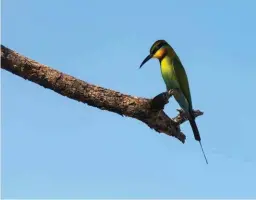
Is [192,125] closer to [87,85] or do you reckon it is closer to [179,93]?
[179,93]

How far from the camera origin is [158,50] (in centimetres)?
668

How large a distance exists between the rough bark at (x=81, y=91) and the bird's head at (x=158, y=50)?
1.25 metres

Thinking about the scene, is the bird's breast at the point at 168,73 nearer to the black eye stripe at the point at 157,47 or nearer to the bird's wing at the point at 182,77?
the bird's wing at the point at 182,77

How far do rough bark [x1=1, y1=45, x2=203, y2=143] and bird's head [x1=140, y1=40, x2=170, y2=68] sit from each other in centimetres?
Answer: 125

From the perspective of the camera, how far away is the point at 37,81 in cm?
559

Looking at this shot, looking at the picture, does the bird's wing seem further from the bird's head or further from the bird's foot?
the bird's foot

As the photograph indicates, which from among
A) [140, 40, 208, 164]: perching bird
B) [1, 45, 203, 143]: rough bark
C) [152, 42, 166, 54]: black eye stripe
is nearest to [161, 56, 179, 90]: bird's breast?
[140, 40, 208, 164]: perching bird

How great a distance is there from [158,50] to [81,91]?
5.28 feet

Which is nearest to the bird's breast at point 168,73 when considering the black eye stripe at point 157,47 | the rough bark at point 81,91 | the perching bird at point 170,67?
the perching bird at point 170,67

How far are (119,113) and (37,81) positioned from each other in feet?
3.36

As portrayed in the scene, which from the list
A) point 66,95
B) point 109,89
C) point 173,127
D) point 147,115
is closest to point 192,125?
point 173,127

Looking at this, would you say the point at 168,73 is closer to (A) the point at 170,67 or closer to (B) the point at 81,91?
(A) the point at 170,67

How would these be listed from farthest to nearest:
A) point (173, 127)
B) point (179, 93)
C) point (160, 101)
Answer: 1. point (179, 93)
2. point (173, 127)
3. point (160, 101)

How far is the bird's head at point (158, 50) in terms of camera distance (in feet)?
21.7
